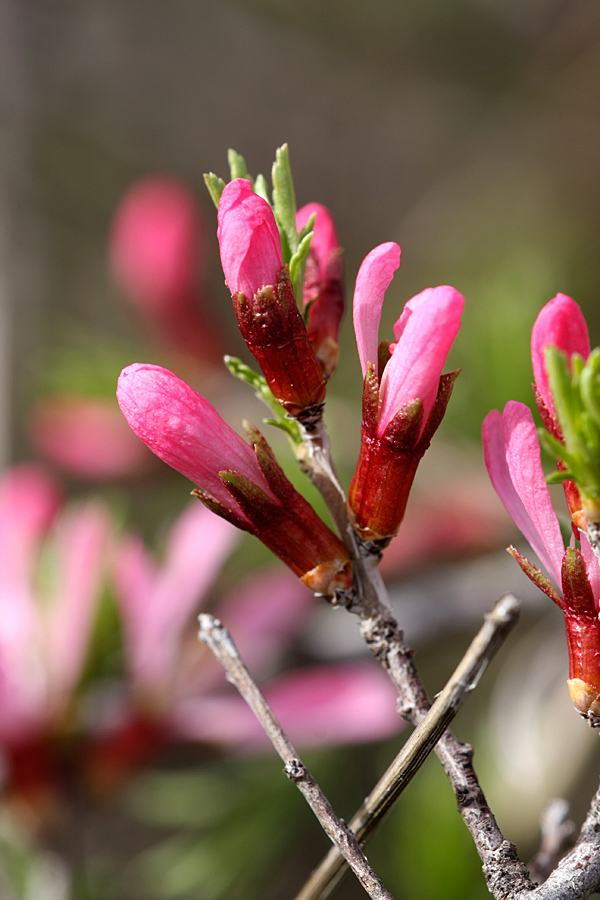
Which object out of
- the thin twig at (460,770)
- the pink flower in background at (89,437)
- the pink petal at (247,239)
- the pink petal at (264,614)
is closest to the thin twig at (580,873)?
the thin twig at (460,770)

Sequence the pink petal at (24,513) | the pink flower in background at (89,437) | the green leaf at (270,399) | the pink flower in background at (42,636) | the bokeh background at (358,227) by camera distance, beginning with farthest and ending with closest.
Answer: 1. the pink flower in background at (89,437)
2. the bokeh background at (358,227)
3. the pink petal at (24,513)
4. the pink flower in background at (42,636)
5. the green leaf at (270,399)

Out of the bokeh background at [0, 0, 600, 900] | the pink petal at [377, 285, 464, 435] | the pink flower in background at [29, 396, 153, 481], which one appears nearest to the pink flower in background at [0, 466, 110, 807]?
the bokeh background at [0, 0, 600, 900]

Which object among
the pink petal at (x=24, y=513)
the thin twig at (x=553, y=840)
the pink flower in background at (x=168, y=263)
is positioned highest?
the pink flower in background at (x=168, y=263)

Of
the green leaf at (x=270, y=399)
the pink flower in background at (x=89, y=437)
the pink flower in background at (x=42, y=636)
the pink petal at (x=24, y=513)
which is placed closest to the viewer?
the green leaf at (x=270, y=399)

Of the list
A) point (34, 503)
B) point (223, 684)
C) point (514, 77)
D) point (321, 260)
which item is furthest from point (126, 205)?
point (514, 77)

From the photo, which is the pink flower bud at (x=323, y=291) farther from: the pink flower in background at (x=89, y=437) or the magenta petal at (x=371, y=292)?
Result: the pink flower in background at (x=89, y=437)

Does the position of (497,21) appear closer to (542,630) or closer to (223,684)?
(542,630)

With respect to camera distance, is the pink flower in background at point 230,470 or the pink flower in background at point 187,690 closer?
the pink flower in background at point 230,470

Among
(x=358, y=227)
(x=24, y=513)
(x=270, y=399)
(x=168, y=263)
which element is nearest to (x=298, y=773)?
(x=270, y=399)
